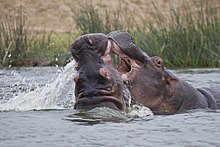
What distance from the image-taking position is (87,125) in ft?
16.1

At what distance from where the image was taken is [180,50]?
1251 centimetres

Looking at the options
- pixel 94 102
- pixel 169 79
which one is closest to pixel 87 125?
pixel 94 102

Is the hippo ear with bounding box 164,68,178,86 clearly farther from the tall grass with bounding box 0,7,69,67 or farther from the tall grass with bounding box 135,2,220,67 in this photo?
the tall grass with bounding box 0,7,69,67

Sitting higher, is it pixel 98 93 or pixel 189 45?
pixel 189 45

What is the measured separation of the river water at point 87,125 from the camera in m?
4.45

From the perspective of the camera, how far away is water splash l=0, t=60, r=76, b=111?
211 inches

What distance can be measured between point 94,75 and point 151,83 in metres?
0.79

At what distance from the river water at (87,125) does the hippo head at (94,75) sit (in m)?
0.07

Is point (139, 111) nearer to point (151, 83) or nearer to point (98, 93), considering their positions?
point (151, 83)

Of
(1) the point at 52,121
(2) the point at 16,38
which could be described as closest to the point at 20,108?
(1) the point at 52,121

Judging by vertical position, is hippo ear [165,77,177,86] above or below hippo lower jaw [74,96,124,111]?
above

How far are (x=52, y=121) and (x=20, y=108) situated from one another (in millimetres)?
988

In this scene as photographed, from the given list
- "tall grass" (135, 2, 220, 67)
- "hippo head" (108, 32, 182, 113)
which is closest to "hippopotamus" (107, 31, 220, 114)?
"hippo head" (108, 32, 182, 113)

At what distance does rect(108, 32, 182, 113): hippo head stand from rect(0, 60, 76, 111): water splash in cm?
36
